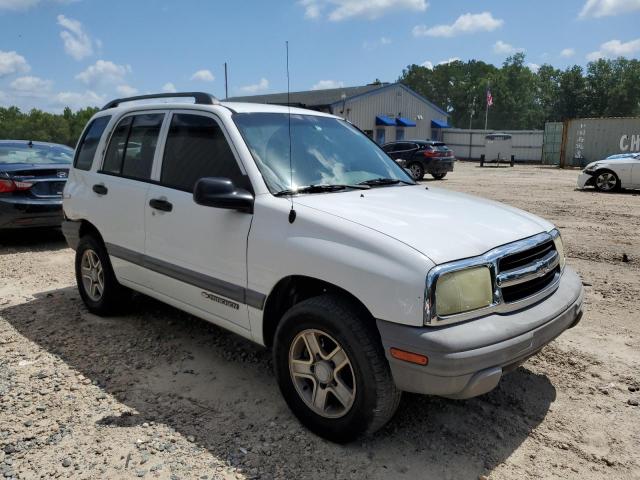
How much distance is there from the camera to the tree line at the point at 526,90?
7294 centimetres

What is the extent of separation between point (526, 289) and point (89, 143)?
410cm

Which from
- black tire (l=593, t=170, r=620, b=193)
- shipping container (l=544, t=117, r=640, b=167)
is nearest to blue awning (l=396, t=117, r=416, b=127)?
shipping container (l=544, t=117, r=640, b=167)

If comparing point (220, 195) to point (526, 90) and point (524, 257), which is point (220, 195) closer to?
point (524, 257)

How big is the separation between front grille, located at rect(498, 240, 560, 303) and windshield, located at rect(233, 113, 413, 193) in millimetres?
1253

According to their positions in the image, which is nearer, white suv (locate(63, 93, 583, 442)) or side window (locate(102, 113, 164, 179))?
white suv (locate(63, 93, 583, 442))

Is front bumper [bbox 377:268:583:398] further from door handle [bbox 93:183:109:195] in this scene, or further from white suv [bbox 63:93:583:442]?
door handle [bbox 93:183:109:195]

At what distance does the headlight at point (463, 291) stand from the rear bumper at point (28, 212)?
690cm

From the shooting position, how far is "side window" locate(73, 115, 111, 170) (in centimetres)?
486

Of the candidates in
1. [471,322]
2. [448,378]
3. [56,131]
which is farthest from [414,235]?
[56,131]

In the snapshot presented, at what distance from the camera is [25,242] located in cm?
845

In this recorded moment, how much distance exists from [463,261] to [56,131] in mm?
20986

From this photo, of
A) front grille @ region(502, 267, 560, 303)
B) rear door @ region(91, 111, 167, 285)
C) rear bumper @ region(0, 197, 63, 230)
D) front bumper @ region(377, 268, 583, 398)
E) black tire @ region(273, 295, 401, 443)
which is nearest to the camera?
front bumper @ region(377, 268, 583, 398)

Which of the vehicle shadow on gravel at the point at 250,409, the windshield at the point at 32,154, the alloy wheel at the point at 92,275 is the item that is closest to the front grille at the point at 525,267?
the vehicle shadow on gravel at the point at 250,409

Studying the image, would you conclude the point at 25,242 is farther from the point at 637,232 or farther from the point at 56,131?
the point at 56,131
